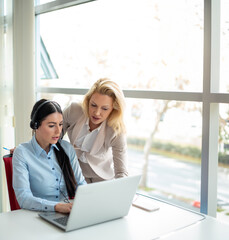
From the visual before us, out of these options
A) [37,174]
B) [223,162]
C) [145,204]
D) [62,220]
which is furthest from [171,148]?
[62,220]

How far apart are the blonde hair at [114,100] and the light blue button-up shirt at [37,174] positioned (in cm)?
47

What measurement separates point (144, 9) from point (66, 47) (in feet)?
3.73

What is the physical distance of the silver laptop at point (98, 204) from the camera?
148 centimetres

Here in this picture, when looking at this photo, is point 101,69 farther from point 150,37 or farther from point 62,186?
point 62,186

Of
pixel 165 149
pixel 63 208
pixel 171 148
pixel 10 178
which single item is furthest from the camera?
pixel 165 149

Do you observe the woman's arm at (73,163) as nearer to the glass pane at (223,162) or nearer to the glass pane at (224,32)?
the glass pane at (223,162)

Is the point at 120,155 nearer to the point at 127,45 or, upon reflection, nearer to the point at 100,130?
the point at 100,130

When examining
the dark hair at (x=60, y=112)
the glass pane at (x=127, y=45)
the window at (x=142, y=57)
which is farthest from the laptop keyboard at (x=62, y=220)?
the glass pane at (x=127, y=45)

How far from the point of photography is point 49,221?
158cm

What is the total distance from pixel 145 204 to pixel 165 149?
5.02 metres

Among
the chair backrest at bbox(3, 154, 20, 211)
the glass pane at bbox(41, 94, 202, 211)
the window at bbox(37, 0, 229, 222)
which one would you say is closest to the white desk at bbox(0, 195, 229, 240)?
the chair backrest at bbox(3, 154, 20, 211)

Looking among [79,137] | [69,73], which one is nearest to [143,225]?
[79,137]

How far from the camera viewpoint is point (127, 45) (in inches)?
190

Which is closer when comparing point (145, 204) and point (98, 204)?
point (98, 204)
